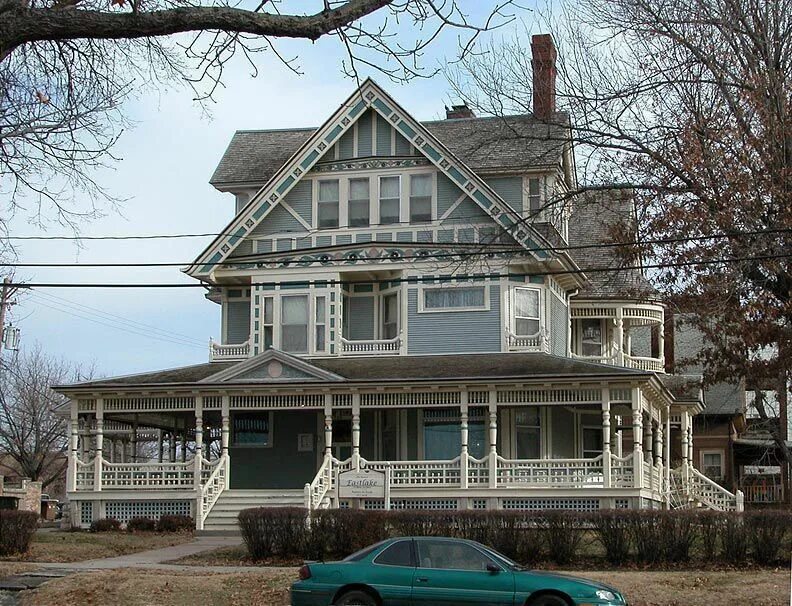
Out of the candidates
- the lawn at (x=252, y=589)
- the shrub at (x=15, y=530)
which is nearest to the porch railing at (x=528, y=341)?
the lawn at (x=252, y=589)

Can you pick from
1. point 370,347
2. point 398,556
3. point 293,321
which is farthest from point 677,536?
point 293,321

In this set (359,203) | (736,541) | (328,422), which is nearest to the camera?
(736,541)

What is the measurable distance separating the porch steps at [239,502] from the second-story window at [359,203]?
8499 mm

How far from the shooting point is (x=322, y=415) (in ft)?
124

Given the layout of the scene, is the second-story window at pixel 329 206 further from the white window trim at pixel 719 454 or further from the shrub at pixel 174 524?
the white window trim at pixel 719 454

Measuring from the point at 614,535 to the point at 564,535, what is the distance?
3.12 feet

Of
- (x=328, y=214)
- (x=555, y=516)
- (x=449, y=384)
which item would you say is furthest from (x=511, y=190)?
(x=555, y=516)

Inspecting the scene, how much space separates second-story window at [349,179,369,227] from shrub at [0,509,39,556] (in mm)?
14735

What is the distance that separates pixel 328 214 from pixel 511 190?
5817mm

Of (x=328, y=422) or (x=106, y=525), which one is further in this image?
(x=328, y=422)

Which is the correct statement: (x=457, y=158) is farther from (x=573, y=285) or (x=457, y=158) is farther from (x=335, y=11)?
(x=335, y=11)

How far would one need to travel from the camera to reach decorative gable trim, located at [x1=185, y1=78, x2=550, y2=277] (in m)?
36.9

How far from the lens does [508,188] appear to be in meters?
38.9

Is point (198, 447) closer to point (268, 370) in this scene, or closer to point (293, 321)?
point (268, 370)
